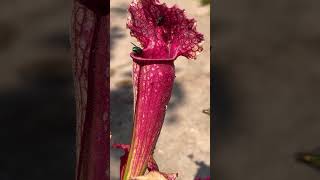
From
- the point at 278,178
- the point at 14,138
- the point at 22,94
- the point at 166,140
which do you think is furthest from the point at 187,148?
the point at 22,94

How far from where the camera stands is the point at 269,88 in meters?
2.35

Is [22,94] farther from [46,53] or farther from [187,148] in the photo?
[187,148]

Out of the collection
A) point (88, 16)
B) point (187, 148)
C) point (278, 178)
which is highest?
point (88, 16)

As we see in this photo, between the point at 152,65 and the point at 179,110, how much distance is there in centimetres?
119

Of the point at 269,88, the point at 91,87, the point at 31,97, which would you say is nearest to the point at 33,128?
the point at 31,97

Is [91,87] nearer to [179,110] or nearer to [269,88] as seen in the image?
[179,110]

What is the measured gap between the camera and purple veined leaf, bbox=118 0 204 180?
672mm

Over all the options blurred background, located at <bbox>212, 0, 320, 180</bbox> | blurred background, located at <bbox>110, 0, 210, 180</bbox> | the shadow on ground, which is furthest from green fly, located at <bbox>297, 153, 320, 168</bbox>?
the shadow on ground

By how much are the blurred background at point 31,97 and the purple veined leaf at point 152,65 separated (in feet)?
3.51

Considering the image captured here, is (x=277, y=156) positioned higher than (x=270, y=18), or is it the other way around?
(x=270, y=18)

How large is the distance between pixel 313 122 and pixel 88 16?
5.54 feet

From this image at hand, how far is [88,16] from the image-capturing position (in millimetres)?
666

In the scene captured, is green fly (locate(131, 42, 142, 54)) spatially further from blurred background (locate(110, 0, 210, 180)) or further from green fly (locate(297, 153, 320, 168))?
green fly (locate(297, 153, 320, 168))

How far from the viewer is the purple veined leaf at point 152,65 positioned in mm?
672
